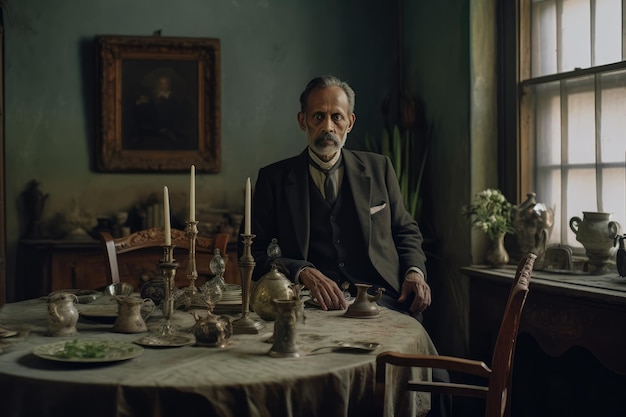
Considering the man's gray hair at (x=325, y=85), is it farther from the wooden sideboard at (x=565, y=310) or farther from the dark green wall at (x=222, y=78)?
the dark green wall at (x=222, y=78)

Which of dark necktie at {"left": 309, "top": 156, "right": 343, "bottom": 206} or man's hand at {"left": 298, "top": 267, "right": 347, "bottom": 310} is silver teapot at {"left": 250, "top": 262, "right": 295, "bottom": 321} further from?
dark necktie at {"left": 309, "top": 156, "right": 343, "bottom": 206}

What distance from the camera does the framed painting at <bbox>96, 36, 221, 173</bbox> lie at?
15.8 ft

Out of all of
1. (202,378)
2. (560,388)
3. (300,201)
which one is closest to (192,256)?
(202,378)

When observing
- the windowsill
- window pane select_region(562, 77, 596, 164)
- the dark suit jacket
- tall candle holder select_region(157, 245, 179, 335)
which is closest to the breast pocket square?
the dark suit jacket

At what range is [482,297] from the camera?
12.3 ft

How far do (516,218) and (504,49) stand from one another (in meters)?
1.01

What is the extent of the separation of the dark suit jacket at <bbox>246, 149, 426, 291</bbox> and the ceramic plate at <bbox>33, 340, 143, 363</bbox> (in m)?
→ 1.10

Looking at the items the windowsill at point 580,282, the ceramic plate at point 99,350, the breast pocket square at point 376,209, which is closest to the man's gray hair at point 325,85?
the breast pocket square at point 376,209

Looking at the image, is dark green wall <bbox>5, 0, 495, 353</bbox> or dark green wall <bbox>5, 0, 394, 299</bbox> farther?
dark green wall <bbox>5, 0, 394, 299</bbox>

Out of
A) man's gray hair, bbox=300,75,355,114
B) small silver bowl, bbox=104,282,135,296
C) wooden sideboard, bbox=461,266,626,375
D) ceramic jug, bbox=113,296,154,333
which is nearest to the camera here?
ceramic jug, bbox=113,296,154,333

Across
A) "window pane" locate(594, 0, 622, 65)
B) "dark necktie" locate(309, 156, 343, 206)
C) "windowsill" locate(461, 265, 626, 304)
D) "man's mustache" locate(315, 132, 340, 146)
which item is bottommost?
"windowsill" locate(461, 265, 626, 304)

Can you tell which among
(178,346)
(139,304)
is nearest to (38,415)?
(178,346)

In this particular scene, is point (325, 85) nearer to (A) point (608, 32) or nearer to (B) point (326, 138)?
(B) point (326, 138)

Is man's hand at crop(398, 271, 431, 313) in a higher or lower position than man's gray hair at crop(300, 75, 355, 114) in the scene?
lower
